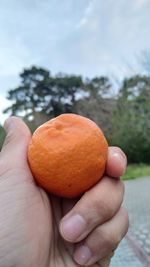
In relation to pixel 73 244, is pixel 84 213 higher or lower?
higher

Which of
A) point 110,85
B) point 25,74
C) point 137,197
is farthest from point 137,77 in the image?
point 137,197

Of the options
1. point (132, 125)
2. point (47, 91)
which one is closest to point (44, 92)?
point (47, 91)

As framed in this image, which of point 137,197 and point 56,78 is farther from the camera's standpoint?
point 56,78

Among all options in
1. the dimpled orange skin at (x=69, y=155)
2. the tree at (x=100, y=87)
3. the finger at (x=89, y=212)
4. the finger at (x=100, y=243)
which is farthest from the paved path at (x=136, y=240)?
the tree at (x=100, y=87)

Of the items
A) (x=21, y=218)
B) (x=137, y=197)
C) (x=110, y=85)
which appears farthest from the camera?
(x=110, y=85)

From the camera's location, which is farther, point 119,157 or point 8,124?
point 8,124

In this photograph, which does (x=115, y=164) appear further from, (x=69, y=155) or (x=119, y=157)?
(x=69, y=155)

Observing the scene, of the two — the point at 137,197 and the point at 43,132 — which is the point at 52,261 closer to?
the point at 43,132

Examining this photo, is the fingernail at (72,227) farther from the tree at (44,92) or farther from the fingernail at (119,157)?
the tree at (44,92)
